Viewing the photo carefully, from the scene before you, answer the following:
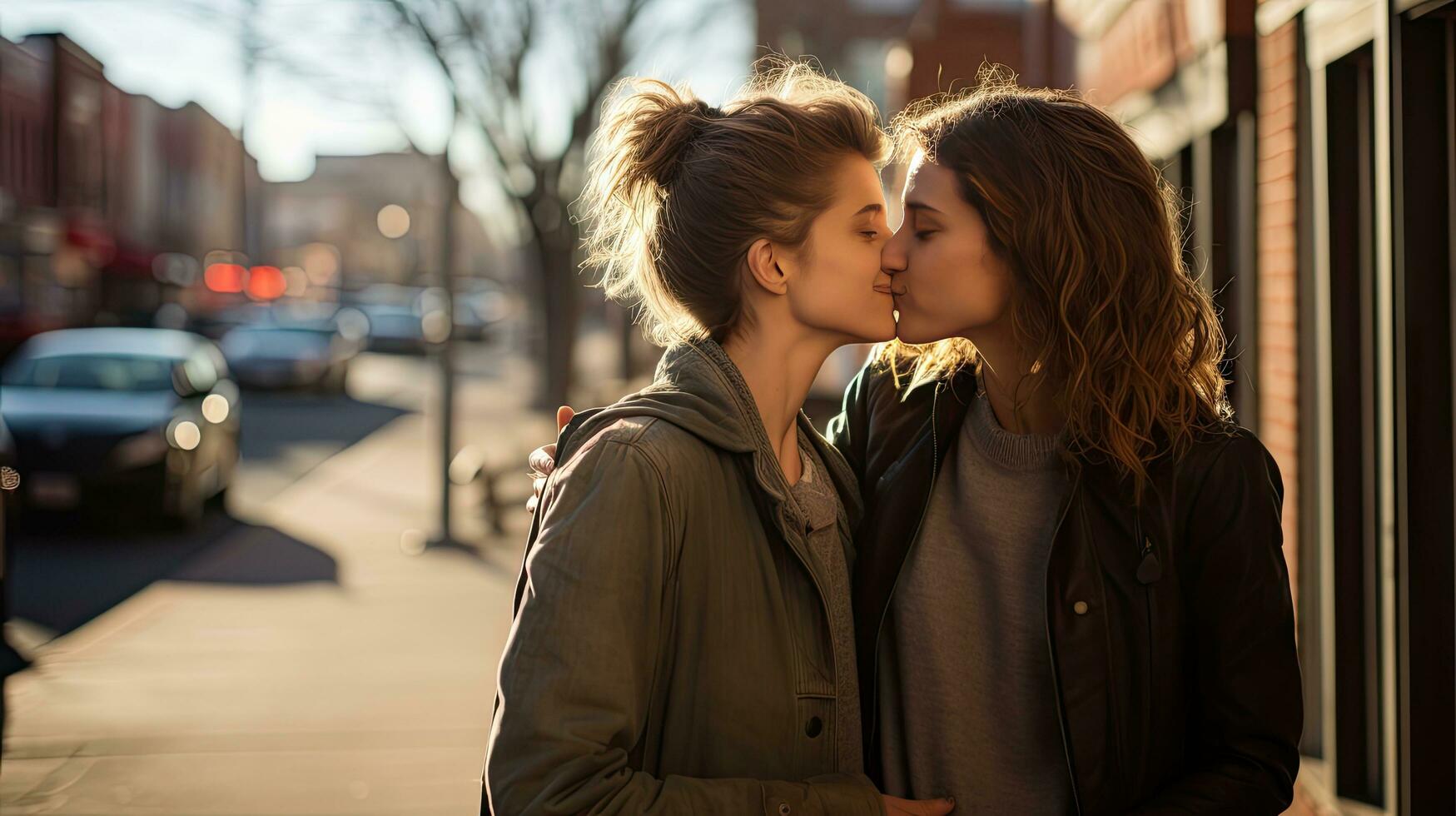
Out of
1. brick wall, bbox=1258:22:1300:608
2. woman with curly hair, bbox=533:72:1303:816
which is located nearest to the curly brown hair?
woman with curly hair, bbox=533:72:1303:816

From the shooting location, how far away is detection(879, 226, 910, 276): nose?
2615mm

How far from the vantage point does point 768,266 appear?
8.39 feet

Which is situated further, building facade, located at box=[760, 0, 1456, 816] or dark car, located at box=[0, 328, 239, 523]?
dark car, located at box=[0, 328, 239, 523]

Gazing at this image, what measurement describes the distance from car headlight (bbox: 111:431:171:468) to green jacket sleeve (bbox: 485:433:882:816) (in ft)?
35.1

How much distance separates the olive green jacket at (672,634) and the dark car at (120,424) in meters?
10.5

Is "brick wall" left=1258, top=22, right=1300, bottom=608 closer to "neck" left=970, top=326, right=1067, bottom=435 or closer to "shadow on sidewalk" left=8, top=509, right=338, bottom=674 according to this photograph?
"neck" left=970, top=326, right=1067, bottom=435

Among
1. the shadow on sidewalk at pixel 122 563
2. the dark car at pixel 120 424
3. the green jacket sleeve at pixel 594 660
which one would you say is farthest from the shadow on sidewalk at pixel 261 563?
the green jacket sleeve at pixel 594 660

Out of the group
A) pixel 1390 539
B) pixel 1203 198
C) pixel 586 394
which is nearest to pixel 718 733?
pixel 1390 539

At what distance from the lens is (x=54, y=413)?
39.4 feet

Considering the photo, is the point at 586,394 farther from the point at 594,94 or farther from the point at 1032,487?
the point at 1032,487

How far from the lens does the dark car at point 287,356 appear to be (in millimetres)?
29125

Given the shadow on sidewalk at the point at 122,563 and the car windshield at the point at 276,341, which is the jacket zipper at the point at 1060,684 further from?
the car windshield at the point at 276,341

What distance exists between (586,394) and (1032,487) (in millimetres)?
23114

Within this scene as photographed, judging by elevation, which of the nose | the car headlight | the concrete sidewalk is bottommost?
the concrete sidewalk
